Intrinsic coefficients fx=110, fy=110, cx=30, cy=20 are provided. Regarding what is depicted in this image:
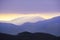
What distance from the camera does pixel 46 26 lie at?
203 centimetres

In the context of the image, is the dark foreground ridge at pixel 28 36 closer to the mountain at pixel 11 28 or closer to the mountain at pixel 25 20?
the mountain at pixel 11 28

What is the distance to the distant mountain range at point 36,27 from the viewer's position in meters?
2.02

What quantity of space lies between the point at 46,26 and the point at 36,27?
186 millimetres

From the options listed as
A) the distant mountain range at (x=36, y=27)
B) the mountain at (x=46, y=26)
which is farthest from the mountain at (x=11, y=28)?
the mountain at (x=46, y=26)

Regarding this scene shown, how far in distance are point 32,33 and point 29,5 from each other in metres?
0.53

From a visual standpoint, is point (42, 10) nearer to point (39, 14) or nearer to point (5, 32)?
point (39, 14)

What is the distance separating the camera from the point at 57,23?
6.62 ft

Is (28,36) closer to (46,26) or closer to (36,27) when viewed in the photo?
(36,27)

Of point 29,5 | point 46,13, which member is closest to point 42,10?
point 46,13

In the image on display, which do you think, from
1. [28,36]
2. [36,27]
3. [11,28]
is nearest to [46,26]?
[36,27]

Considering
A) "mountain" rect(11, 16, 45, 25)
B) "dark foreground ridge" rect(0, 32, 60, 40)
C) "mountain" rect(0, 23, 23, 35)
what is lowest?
"dark foreground ridge" rect(0, 32, 60, 40)

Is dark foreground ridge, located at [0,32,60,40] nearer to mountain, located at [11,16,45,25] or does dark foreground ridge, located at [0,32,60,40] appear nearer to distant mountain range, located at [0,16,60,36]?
distant mountain range, located at [0,16,60,36]

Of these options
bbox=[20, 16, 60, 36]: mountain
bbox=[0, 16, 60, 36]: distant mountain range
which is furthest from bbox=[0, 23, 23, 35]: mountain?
bbox=[20, 16, 60, 36]: mountain

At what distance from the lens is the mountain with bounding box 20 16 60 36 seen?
6.62ft
